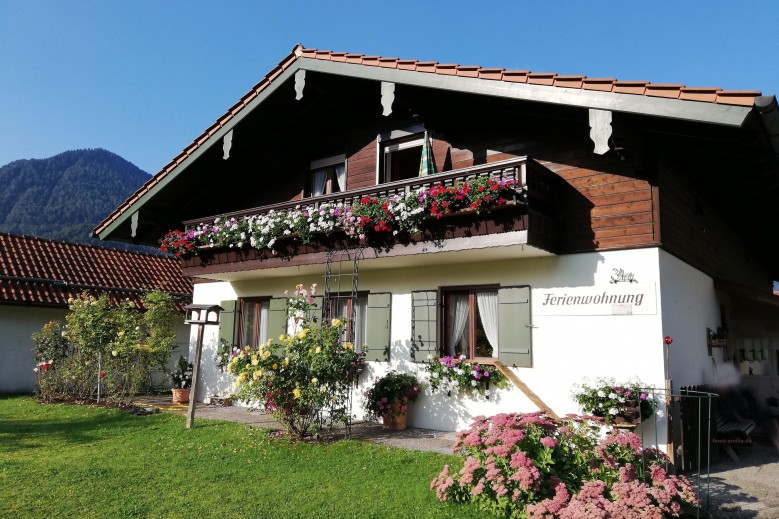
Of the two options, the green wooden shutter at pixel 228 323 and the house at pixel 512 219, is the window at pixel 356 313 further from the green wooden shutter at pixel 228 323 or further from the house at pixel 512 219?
the green wooden shutter at pixel 228 323

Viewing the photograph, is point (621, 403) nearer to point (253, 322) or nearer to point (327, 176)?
point (327, 176)

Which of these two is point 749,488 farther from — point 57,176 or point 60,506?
point 57,176

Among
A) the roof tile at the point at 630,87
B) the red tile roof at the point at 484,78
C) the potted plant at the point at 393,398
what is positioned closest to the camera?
the red tile roof at the point at 484,78

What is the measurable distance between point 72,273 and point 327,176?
9342 millimetres

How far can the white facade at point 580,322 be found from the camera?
24.7ft

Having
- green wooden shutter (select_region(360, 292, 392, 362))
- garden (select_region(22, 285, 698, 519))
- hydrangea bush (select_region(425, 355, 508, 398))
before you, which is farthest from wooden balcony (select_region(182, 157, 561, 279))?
hydrangea bush (select_region(425, 355, 508, 398))

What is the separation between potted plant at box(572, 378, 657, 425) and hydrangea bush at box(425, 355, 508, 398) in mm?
1475

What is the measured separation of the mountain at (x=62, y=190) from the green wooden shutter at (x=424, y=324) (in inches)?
4292

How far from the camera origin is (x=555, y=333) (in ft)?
27.0

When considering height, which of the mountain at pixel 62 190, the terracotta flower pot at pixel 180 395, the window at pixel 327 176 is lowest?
the terracotta flower pot at pixel 180 395

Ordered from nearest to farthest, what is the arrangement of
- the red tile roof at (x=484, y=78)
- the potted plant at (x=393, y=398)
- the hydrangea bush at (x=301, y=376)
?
the red tile roof at (x=484, y=78) < the hydrangea bush at (x=301, y=376) < the potted plant at (x=393, y=398)

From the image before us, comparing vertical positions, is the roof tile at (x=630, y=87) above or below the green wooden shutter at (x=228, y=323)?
above

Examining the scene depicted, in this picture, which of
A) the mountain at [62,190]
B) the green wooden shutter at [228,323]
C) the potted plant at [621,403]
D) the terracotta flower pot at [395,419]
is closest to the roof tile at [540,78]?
the potted plant at [621,403]

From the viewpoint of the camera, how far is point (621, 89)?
22.6ft
